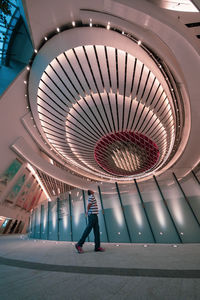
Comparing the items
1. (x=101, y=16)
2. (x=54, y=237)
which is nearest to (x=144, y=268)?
(x=101, y=16)

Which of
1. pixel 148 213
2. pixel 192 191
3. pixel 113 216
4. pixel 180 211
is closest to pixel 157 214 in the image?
pixel 148 213

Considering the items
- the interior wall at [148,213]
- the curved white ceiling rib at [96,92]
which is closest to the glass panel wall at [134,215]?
the interior wall at [148,213]

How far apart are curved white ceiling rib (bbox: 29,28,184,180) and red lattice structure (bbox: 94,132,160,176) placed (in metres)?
0.47

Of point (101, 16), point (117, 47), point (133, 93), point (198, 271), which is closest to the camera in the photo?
point (198, 271)

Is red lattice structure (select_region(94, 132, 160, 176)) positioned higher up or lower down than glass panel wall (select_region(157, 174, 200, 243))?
higher up

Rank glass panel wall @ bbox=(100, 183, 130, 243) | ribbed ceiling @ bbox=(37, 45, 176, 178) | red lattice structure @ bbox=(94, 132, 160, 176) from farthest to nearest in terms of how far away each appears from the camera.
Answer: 1. red lattice structure @ bbox=(94, 132, 160, 176)
2. ribbed ceiling @ bbox=(37, 45, 176, 178)
3. glass panel wall @ bbox=(100, 183, 130, 243)

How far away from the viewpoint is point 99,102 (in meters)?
10.1

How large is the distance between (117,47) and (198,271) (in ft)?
27.0

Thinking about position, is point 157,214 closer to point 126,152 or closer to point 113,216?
point 113,216

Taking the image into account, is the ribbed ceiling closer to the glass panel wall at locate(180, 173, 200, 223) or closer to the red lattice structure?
the red lattice structure

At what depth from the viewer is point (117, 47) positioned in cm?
681

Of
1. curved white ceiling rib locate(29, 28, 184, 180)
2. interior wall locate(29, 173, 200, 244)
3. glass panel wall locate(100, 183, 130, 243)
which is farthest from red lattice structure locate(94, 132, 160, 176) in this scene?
glass panel wall locate(100, 183, 130, 243)

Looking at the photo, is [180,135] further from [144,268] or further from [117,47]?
[144,268]

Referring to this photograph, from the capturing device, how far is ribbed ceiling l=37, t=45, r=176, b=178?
25.2ft
